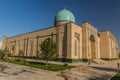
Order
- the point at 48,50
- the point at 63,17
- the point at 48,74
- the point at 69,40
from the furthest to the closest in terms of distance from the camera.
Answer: the point at 63,17 < the point at 69,40 < the point at 48,50 < the point at 48,74

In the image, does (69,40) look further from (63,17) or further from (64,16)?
(64,16)

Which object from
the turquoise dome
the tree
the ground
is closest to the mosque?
the turquoise dome

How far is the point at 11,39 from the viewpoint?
42.6m

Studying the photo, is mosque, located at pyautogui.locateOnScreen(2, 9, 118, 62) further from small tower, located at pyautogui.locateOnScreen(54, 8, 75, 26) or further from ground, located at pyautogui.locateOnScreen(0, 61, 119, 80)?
ground, located at pyautogui.locateOnScreen(0, 61, 119, 80)

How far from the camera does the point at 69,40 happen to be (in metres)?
23.3

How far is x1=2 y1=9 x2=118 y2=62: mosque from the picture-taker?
23781 millimetres

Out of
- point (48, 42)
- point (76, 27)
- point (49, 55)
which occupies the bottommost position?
point (49, 55)

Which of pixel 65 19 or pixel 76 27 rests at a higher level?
pixel 65 19

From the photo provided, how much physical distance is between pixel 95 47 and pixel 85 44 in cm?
737

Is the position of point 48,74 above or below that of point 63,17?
below

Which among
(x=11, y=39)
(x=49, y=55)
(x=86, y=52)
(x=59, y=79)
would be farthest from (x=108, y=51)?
(x=11, y=39)

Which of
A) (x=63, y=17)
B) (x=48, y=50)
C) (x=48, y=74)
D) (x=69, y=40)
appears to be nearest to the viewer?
(x=48, y=74)

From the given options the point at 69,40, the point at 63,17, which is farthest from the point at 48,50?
the point at 63,17

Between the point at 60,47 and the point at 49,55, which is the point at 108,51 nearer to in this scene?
the point at 60,47
